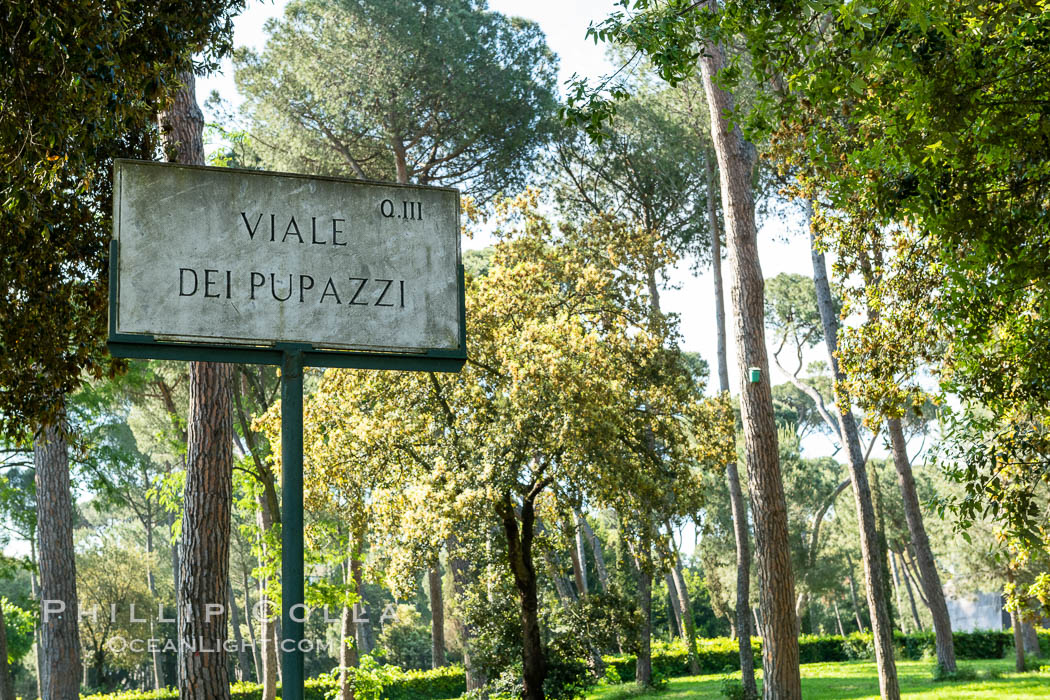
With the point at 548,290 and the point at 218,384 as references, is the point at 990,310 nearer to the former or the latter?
the point at 218,384

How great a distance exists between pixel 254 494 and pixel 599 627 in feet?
26.5

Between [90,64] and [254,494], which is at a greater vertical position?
[90,64]

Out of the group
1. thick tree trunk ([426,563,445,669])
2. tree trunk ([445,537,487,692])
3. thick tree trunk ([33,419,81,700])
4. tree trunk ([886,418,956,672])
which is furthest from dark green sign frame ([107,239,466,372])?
thick tree trunk ([426,563,445,669])

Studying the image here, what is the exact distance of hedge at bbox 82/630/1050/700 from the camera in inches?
1020

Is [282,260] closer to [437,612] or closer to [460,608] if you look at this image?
[460,608]

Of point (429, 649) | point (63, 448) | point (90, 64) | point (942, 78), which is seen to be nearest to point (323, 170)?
point (63, 448)

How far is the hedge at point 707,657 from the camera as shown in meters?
25.9

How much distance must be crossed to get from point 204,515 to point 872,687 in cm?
1528

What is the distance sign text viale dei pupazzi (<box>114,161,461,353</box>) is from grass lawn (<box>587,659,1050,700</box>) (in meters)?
14.3

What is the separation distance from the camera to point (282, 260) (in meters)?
2.96

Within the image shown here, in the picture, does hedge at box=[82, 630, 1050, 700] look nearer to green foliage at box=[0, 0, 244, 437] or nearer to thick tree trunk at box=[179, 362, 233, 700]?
thick tree trunk at box=[179, 362, 233, 700]

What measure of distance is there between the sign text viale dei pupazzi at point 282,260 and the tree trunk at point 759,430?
19.4 feet

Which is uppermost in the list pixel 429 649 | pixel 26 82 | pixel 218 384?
pixel 26 82

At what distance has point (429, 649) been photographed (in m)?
39.1
